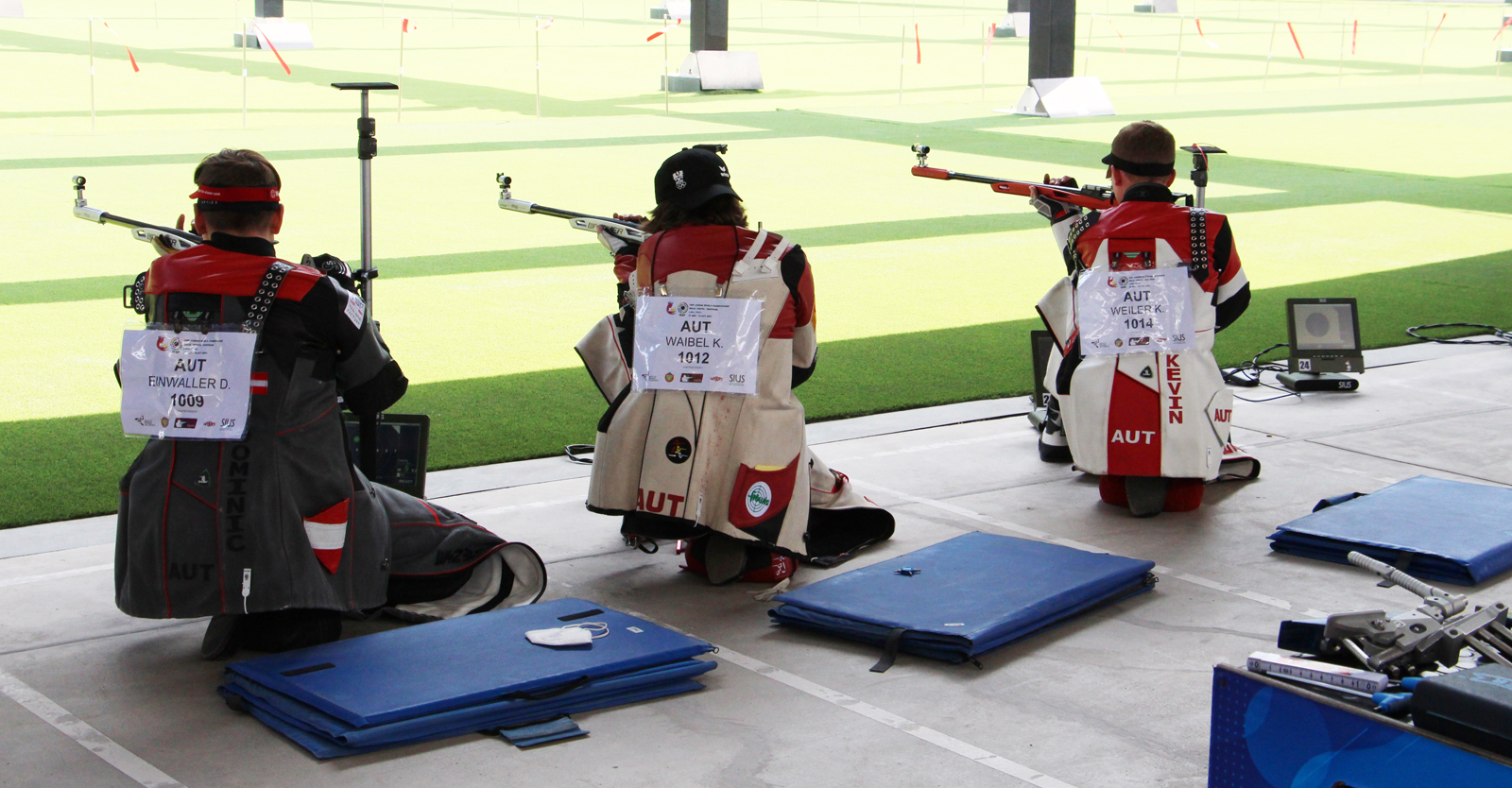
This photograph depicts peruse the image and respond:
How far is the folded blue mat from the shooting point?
→ 3.90 metres

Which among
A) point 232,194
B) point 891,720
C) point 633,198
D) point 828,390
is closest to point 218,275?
point 232,194

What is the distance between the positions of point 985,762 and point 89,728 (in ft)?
7.84

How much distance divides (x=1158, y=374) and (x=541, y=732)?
318 cm

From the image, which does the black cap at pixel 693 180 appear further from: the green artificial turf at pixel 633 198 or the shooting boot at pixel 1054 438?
the shooting boot at pixel 1054 438

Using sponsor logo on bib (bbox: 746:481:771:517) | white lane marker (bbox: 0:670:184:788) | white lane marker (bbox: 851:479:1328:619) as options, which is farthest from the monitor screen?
white lane marker (bbox: 0:670:184:788)

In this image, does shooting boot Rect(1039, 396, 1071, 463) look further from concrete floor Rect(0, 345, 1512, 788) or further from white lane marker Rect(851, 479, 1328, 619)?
white lane marker Rect(851, 479, 1328, 619)

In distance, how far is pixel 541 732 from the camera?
3975mm

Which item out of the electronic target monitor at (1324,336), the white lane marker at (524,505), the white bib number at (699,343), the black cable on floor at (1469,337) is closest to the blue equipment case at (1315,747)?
the white bib number at (699,343)

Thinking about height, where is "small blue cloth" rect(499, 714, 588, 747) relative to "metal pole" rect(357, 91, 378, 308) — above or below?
below

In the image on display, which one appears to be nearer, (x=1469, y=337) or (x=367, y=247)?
(x=367, y=247)

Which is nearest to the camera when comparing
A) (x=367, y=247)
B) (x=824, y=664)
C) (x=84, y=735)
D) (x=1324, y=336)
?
(x=84, y=735)

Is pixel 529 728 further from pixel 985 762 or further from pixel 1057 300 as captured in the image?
pixel 1057 300

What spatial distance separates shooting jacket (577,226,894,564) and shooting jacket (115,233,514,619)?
109 cm

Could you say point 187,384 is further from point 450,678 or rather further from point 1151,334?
point 1151,334
